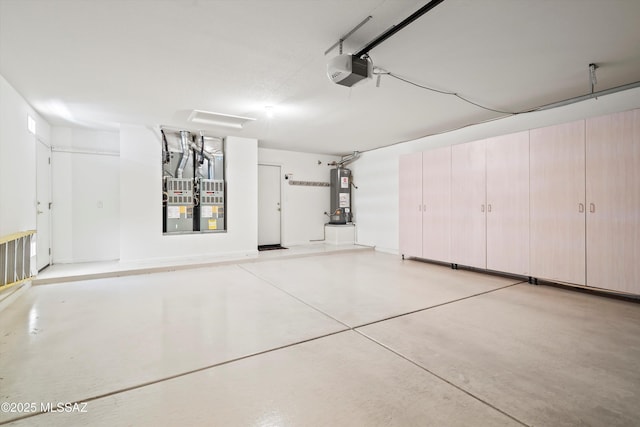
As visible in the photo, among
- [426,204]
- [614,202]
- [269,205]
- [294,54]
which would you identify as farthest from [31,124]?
[614,202]

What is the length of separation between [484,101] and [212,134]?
4729mm

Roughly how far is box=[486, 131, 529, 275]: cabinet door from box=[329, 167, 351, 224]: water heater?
366 cm

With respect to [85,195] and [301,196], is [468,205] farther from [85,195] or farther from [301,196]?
[85,195]

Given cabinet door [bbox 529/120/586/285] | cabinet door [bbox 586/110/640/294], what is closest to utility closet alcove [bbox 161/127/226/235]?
cabinet door [bbox 529/120/586/285]

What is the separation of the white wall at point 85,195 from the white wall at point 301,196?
305 cm

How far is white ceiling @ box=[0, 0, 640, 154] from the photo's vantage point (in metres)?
2.13

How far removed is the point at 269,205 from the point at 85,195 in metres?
3.59

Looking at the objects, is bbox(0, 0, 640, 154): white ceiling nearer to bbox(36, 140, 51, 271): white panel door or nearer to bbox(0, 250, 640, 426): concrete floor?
bbox(36, 140, 51, 271): white panel door

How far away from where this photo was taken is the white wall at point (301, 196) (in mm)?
7250

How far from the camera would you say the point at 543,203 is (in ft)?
12.6

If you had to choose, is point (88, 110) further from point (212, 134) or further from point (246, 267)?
point (246, 267)

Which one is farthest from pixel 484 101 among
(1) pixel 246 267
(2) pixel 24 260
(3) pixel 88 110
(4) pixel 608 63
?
(2) pixel 24 260

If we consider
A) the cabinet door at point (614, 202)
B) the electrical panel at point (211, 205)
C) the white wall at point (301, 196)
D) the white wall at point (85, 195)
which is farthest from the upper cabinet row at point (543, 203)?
the white wall at point (85, 195)

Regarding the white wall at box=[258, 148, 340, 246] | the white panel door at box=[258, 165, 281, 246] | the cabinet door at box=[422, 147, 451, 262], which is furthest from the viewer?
the white wall at box=[258, 148, 340, 246]
